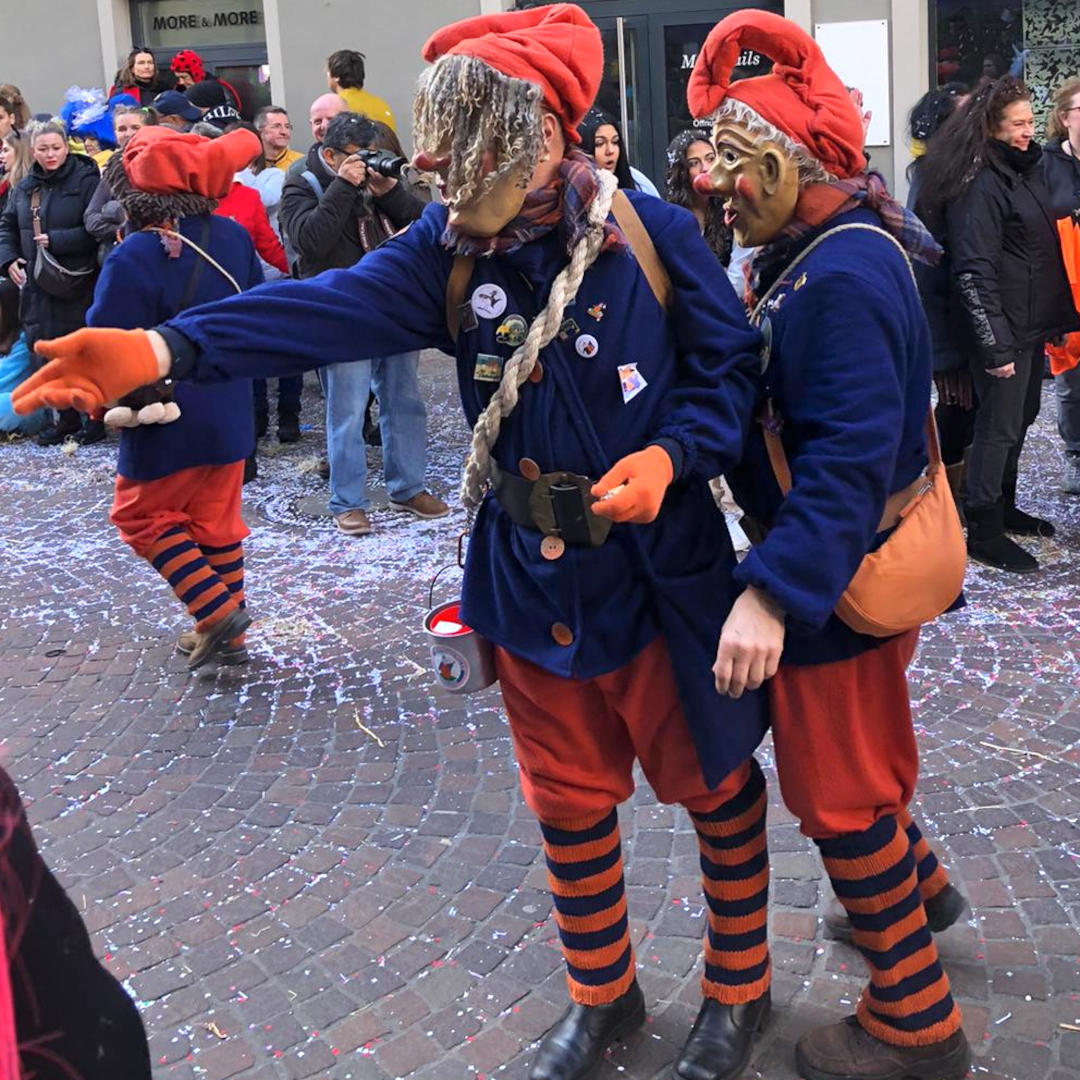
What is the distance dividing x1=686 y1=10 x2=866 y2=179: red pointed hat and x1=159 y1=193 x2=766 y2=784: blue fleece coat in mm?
231

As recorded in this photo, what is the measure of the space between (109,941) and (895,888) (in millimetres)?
1931

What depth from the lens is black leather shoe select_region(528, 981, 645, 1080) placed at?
268 centimetres

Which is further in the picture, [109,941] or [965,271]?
[965,271]

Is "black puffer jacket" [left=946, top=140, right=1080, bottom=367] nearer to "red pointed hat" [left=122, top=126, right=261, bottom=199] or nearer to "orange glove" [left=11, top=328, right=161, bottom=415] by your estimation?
"red pointed hat" [left=122, top=126, right=261, bottom=199]

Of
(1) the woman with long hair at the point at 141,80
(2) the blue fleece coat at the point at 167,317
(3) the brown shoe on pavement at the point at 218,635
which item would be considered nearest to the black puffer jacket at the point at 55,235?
(1) the woman with long hair at the point at 141,80

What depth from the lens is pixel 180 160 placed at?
4.73 meters

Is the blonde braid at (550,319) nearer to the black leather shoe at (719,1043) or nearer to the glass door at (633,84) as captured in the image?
the black leather shoe at (719,1043)

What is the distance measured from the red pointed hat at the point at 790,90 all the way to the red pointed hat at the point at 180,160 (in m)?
2.77

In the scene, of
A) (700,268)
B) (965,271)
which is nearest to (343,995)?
(700,268)

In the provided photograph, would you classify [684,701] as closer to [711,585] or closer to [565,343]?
[711,585]

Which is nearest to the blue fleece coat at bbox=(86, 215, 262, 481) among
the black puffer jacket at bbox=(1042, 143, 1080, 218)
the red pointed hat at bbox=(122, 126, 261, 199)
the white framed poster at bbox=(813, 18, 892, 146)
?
the red pointed hat at bbox=(122, 126, 261, 199)

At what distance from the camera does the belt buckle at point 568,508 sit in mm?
2365

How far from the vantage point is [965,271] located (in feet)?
17.5

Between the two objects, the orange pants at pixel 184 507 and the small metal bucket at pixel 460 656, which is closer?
the small metal bucket at pixel 460 656
